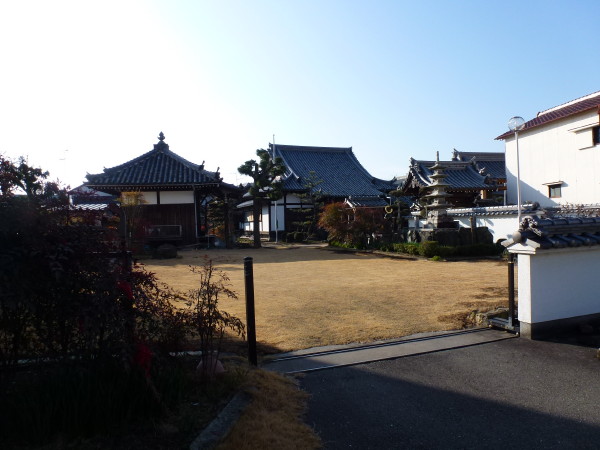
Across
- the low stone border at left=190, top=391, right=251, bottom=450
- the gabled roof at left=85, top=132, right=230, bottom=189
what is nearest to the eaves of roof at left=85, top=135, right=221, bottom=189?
the gabled roof at left=85, top=132, right=230, bottom=189

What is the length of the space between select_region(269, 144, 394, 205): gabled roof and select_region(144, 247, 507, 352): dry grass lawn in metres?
14.7

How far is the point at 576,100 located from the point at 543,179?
5079mm

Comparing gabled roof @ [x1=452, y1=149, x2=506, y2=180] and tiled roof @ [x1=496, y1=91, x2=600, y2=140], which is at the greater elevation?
tiled roof @ [x1=496, y1=91, x2=600, y2=140]

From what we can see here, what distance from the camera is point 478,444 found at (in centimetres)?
283

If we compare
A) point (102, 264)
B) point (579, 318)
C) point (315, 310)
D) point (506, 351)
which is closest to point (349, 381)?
point (506, 351)

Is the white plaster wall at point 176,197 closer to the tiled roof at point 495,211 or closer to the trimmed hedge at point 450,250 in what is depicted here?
the trimmed hedge at point 450,250

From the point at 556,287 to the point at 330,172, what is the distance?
26.0 meters

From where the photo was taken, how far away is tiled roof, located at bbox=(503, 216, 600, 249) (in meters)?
4.91

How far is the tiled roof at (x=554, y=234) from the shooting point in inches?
193

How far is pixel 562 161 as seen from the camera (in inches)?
828

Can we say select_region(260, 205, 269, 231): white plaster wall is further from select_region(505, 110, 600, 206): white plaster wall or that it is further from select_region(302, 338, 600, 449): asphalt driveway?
select_region(302, 338, 600, 449): asphalt driveway

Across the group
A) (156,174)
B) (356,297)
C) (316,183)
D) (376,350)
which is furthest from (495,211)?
(156,174)

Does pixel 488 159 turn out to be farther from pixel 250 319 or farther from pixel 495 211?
pixel 250 319

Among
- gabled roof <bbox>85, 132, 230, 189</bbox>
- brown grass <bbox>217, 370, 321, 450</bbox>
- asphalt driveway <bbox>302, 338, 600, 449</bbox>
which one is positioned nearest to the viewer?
brown grass <bbox>217, 370, 321, 450</bbox>
